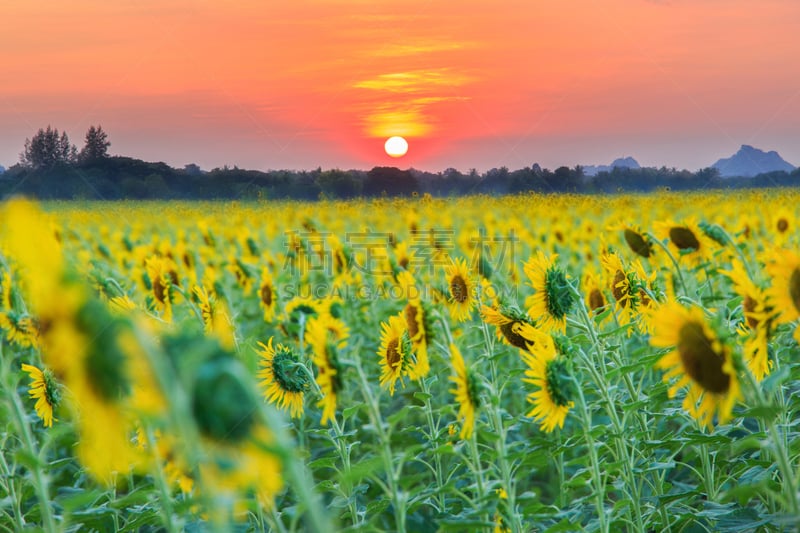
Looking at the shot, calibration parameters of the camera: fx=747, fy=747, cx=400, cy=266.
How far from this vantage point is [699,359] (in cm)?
192

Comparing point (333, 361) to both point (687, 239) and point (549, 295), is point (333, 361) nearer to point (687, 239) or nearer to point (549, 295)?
point (549, 295)

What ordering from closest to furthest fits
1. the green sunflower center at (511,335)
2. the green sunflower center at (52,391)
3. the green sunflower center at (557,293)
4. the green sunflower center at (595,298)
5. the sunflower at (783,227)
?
the green sunflower center at (511,335) < the green sunflower center at (557,293) < the green sunflower center at (52,391) < the green sunflower center at (595,298) < the sunflower at (783,227)

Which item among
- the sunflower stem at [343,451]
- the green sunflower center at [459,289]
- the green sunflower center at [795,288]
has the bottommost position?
the sunflower stem at [343,451]

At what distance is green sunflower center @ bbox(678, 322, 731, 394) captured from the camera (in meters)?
1.88

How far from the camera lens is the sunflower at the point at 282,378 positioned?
3.03 m

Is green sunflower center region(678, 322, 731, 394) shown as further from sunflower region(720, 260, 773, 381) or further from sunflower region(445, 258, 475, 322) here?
sunflower region(445, 258, 475, 322)

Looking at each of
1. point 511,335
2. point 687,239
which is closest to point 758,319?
point 511,335

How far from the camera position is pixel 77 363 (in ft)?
3.26

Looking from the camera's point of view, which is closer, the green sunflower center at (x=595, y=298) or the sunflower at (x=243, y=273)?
the green sunflower center at (x=595, y=298)

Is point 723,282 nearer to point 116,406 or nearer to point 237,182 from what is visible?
point 116,406

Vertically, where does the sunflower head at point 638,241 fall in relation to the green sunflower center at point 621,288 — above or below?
above

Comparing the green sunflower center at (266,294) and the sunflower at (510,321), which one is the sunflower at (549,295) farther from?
the green sunflower center at (266,294)

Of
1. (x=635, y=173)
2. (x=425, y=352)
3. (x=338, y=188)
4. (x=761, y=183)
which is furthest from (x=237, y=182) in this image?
(x=425, y=352)

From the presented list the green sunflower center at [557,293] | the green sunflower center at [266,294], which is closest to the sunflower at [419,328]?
the green sunflower center at [557,293]
